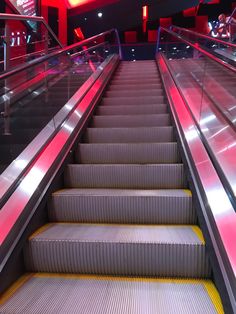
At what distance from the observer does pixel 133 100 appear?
5.30 m

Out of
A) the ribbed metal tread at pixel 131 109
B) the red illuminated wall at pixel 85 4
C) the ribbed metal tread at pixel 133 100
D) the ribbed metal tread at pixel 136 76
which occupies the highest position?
the red illuminated wall at pixel 85 4

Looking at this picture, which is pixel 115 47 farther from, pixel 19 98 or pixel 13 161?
pixel 13 161

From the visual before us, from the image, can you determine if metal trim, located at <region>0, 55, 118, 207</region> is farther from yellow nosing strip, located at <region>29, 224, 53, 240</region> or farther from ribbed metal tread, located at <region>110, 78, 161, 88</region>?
ribbed metal tread, located at <region>110, 78, 161, 88</region>

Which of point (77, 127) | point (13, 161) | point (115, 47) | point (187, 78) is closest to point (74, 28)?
point (115, 47)

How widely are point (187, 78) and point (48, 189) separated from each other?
298 cm

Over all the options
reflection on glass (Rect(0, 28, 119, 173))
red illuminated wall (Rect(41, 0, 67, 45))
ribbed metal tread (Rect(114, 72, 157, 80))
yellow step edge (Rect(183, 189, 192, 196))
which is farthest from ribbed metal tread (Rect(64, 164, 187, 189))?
red illuminated wall (Rect(41, 0, 67, 45))

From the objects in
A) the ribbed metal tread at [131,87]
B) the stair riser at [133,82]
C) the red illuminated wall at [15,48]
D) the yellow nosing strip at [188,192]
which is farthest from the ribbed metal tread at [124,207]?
the stair riser at [133,82]

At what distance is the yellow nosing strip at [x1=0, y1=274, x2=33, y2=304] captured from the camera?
1.99 m

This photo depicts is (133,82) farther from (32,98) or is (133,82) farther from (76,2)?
(76,2)

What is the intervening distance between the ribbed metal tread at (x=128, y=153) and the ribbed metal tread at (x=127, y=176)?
361 millimetres

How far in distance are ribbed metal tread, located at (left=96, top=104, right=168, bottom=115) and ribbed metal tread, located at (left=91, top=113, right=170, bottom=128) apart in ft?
1.15

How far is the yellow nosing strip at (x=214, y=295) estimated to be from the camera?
1823mm

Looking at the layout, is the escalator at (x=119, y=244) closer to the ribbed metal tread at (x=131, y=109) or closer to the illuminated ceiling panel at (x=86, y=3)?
the ribbed metal tread at (x=131, y=109)

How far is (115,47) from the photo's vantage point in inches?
456
